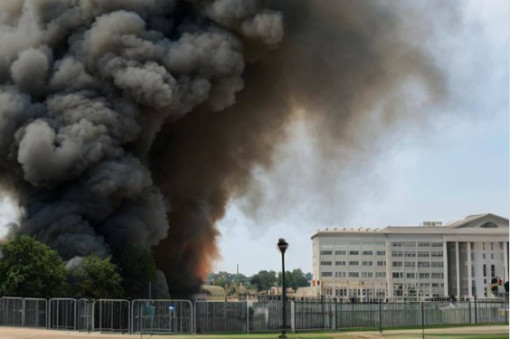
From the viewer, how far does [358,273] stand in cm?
12738

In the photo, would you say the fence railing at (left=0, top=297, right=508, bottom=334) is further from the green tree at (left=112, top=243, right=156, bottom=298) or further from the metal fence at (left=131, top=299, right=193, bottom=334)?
the green tree at (left=112, top=243, right=156, bottom=298)

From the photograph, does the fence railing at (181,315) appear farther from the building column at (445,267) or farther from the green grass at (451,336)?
the building column at (445,267)

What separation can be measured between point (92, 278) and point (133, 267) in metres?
4.52

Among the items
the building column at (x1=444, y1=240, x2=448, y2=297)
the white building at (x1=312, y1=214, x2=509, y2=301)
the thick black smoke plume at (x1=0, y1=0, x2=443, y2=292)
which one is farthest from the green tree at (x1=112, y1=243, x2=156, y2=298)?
the building column at (x1=444, y1=240, x2=448, y2=297)

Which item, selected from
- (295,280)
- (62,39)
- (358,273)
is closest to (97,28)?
(62,39)

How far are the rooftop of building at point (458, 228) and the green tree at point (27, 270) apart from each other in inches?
3460

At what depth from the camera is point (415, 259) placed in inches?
4941

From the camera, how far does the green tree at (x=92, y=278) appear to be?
42.8 meters

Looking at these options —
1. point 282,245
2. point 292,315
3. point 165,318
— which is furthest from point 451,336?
point 165,318

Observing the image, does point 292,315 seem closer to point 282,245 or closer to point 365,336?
point 365,336

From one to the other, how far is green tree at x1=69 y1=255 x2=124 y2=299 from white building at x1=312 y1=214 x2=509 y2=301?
→ 74057mm

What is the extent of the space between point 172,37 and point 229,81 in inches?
180

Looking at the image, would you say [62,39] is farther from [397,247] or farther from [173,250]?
[397,247]

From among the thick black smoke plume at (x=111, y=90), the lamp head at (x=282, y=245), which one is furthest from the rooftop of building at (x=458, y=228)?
the lamp head at (x=282, y=245)
